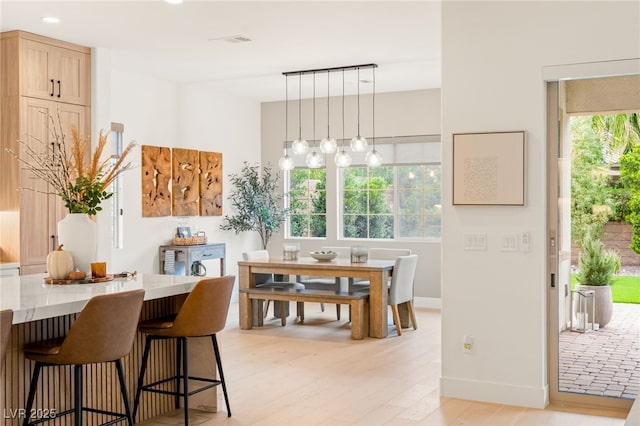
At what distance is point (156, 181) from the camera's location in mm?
8328

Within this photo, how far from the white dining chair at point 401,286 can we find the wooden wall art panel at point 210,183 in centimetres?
303

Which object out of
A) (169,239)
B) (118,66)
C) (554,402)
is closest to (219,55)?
(118,66)

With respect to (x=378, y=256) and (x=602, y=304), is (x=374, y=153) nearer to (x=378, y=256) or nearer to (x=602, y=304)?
(x=378, y=256)

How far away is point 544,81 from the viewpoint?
4.59 meters

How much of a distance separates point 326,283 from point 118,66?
129 inches

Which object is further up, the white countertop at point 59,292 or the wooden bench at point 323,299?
the white countertop at point 59,292

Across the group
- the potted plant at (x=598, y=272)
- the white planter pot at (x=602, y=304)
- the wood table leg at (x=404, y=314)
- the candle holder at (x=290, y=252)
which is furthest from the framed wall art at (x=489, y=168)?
the candle holder at (x=290, y=252)

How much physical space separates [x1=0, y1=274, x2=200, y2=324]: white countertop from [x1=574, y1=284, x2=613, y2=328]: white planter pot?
2.65 meters

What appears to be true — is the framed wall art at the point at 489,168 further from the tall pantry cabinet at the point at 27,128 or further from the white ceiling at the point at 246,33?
the tall pantry cabinet at the point at 27,128

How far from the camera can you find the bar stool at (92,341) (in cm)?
333

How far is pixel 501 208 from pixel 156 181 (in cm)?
481

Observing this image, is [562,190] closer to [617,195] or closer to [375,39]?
[617,195]

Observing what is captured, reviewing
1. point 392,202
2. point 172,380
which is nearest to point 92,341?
point 172,380

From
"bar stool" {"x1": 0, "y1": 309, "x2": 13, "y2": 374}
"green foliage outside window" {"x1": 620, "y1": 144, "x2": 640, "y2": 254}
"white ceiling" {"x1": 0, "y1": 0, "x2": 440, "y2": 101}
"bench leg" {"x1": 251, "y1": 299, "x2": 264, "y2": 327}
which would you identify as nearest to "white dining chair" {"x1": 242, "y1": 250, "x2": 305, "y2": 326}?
"bench leg" {"x1": 251, "y1": 299, "x2": 264, "y2": 327}
